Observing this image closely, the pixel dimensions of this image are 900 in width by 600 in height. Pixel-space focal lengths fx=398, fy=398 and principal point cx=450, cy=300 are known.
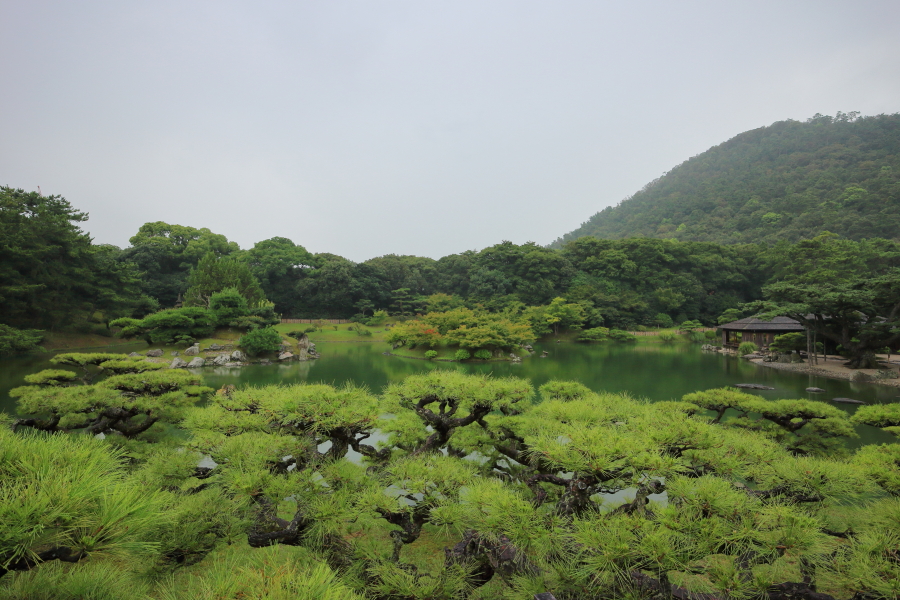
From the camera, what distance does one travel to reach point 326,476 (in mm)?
3006

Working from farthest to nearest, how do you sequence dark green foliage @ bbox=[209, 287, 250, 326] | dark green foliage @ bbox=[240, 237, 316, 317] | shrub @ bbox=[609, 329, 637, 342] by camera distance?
dark green foliage @ bbox=[240, 237, 316, 317] < shrub @ bbox=[609, 329, 637, 342] < dark green foliage @ bbox=[209, 287, 250, 326]

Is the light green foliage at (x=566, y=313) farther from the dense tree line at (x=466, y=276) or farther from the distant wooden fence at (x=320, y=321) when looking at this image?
the distant wooden fence at (x=320, y=321)

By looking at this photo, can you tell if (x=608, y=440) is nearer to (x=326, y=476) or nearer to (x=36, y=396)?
(x=326, y=476)

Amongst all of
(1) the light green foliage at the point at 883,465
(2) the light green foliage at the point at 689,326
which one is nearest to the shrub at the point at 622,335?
(2) the light green foliage at the point at 689,326

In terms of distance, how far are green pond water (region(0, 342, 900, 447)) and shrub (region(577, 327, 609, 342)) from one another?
12.9 ft

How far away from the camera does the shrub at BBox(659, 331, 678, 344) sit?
23438 mm

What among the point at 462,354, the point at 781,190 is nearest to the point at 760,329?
the point at 462,354

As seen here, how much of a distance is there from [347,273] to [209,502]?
25224mm

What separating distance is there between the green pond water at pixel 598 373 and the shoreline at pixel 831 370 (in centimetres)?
44

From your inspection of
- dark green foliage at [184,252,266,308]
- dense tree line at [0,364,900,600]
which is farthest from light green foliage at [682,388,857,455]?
dark green foliage at [184,252,266,308]

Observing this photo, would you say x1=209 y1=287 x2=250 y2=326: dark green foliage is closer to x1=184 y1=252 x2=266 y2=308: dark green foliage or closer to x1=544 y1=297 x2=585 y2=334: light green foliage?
x1=184 y1=252 x2=266 y2=308: dark green foliage

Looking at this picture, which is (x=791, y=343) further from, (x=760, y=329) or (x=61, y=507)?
(x=61, y=507)

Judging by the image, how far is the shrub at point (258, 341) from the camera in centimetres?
1513

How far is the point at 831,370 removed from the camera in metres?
12.1
